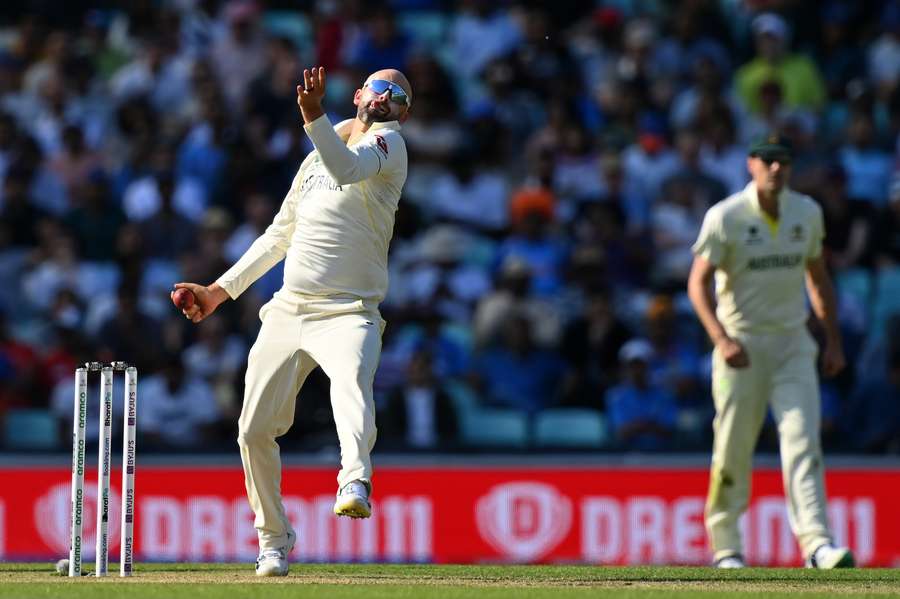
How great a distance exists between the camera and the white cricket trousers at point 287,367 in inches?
292

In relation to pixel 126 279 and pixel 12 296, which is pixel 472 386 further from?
pixel 12 296

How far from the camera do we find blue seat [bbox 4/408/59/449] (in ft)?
41.4

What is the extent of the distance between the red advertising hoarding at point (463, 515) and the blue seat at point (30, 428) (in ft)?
3.66

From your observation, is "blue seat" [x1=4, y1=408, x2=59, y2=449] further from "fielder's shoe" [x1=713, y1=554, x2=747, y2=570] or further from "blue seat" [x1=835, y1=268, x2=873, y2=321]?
"blue seat" [x1=835, y1=268, x2=873, y2=321]

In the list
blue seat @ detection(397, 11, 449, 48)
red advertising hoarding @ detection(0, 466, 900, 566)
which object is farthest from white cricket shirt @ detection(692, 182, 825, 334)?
blue seat @ detection(397, 11, 449, 48)

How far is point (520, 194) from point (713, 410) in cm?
265

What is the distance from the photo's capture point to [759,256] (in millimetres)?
9109

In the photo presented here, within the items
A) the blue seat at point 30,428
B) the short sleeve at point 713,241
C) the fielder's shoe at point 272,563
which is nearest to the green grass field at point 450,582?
the fielder's shoe at point 272,563

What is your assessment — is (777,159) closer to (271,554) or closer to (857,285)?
(271,554)

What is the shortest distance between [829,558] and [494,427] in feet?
13.6

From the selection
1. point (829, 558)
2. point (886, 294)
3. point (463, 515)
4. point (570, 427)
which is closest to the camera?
point (829, 558)

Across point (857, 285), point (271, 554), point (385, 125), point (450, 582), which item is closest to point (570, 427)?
point (857, 285)

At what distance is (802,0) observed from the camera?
16422 mm

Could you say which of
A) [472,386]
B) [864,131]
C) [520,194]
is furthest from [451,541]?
[864,131]
